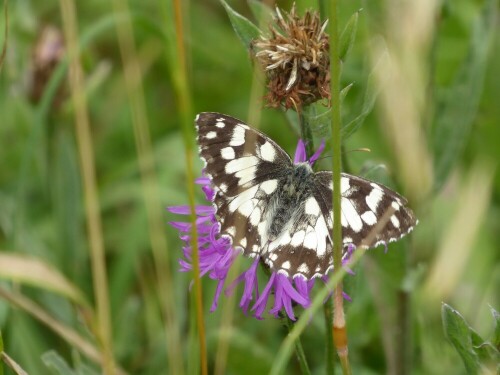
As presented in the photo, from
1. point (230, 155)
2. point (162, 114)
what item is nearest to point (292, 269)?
point (230, 155)

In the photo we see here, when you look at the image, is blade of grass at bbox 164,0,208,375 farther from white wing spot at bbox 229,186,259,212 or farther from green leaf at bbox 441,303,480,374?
green leaf at bbox 441,303,480,374

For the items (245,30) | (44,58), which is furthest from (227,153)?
(44,58)

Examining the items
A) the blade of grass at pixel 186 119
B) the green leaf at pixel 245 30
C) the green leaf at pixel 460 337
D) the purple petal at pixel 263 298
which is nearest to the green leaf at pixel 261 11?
the green leaf at pixel 245 30

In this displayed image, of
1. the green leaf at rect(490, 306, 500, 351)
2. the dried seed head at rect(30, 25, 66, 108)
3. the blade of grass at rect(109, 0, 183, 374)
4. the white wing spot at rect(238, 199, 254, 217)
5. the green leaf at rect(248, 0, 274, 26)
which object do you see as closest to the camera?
the green leaf at rect(490, 306, 500, 351)

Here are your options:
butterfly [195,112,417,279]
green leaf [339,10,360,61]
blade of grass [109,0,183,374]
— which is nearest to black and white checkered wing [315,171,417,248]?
butterfly [195,112,417,279]

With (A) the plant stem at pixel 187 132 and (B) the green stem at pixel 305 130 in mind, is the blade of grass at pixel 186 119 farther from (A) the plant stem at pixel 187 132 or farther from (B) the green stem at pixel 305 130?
(B) the green stem at pixel 305 130

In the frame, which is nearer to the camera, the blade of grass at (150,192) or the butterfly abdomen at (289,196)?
the butterfly abdomen at (289,196)

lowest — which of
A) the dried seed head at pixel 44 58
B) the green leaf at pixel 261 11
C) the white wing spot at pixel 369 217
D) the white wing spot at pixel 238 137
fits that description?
the white wing spot at pixel 369 217
